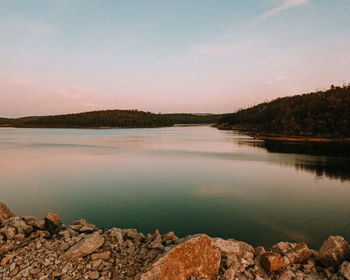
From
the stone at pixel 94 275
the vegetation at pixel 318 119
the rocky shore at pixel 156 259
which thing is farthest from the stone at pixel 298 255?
the vegetation at pixel 318 119

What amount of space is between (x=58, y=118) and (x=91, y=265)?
480ft

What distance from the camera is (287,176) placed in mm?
17781

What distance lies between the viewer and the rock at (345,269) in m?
4.68

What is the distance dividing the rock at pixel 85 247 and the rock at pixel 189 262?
153cm

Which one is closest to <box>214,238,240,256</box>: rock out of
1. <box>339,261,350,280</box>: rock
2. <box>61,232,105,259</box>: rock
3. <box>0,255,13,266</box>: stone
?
<box>339,261,350,280</box>: rock

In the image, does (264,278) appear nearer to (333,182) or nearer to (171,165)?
(333,182)

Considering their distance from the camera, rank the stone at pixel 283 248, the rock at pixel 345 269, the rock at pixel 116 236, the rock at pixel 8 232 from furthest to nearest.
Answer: the rock at pixel 116 236, the rock at pixel 8 232, the stone at pixel 283 248, the rock at pixel 345 269

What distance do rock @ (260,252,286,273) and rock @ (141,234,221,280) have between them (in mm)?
1031

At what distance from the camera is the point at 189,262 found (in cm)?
482

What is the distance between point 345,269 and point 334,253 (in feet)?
1.24

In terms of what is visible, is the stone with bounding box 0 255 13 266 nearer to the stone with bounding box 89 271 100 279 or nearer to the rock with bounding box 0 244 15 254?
the rock with bounding box 0 244 15 254

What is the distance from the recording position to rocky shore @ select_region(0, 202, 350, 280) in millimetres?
4734

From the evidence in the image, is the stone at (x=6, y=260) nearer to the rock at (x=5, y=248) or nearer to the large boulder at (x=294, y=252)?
the rock at (x=5, y=248)

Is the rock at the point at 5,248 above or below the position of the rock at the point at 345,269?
above
